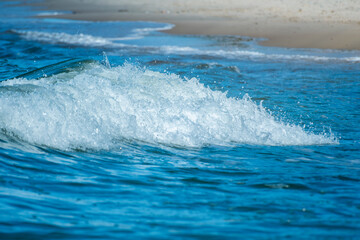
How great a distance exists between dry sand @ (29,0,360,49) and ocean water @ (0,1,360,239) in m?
6.16

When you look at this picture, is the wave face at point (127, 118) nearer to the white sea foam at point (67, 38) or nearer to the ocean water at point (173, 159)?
the ocean water at point (173, 159)

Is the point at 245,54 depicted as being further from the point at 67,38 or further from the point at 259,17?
the point at 67,38

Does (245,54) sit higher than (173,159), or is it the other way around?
(245,54)

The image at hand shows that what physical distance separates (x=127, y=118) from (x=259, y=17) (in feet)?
49.3

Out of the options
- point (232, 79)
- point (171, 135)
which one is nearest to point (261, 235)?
point (171, 135)

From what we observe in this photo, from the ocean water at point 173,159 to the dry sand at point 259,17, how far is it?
6.16 m

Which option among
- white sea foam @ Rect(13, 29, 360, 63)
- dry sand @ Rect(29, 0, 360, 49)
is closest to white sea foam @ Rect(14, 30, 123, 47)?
white sea foam @ Rect(13, 29, 360, 63)

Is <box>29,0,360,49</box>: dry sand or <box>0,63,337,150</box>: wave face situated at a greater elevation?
<box>29,0,360,49</box>: dry sand

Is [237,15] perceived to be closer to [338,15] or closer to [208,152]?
[338,15]

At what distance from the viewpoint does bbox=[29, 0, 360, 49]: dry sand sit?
15.8 m

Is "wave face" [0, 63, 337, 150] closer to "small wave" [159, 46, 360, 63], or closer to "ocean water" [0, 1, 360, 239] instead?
"ocean water" [0, 1, 360, 239]

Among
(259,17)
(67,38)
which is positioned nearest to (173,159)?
(67,38)

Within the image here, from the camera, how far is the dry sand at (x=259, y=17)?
1580 centimetres

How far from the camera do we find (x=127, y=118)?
600 cm
